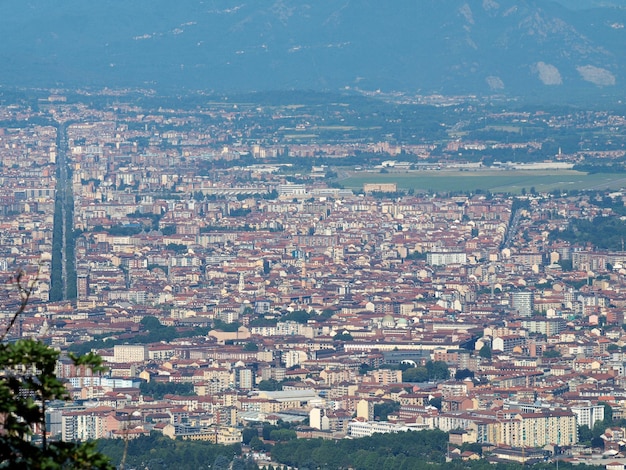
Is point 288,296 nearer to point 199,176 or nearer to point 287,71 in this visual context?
point 199,176

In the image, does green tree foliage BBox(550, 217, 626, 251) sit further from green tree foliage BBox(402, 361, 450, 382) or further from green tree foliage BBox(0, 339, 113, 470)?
green tree foliage BBox(0, 339, 113, 470)

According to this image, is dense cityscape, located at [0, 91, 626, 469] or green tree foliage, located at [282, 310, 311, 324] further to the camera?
green tree foliage, located at [282, 310, 311, 324]

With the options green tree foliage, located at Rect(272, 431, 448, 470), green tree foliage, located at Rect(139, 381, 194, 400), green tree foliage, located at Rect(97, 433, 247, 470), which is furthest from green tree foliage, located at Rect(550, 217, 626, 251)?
green tree foliage, located at Rect(97, 433, 247, 470)

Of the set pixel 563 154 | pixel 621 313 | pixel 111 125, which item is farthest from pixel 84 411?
pixel 111 125

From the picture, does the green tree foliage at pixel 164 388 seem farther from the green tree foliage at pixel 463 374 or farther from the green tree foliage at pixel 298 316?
the green tree foliage at pixel 298 316

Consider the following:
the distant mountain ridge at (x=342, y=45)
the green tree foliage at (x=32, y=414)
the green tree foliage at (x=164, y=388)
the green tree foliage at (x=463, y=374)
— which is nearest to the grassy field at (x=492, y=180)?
the green tree foliage at (x=463, y=374)

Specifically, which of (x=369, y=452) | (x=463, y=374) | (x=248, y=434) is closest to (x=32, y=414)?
(x=369, y=452)

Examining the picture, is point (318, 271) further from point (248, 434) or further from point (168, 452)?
point (168, 452)
